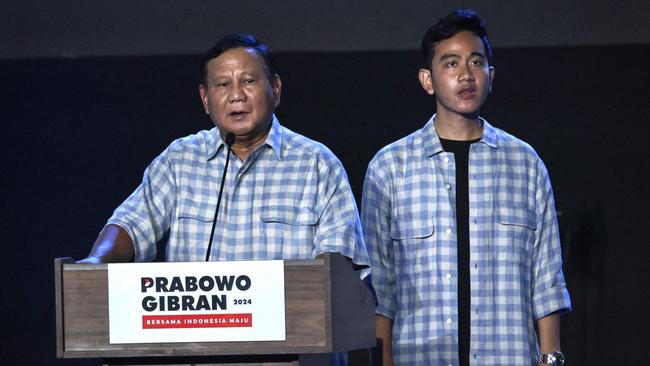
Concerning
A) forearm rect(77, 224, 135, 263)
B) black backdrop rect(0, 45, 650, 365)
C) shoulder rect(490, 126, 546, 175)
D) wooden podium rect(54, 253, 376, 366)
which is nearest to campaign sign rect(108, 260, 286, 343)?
wooden podium rect(54, 253, 376, 366)

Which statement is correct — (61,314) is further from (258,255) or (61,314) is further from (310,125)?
(310,125)

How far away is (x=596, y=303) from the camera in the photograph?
443 cm

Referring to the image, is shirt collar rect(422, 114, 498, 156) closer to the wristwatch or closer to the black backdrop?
the wristwatch

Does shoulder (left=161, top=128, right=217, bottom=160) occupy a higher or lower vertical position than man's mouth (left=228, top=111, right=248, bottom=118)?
lower

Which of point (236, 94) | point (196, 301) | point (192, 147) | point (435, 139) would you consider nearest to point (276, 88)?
point (236, 94)

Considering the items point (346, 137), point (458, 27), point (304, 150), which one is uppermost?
point (458, 27)

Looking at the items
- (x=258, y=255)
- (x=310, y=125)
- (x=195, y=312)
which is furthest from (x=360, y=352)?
(x=195, y=312)

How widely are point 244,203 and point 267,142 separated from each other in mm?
188

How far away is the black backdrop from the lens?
4.38m

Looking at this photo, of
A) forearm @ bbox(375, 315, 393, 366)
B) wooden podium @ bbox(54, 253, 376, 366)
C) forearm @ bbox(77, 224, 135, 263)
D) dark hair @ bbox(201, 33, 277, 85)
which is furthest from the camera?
forearm @ bbox(375, 315, 393, 366)

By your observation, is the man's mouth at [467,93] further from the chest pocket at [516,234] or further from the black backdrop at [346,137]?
the black backdrop at [346,137]

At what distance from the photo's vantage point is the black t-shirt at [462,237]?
123 inches

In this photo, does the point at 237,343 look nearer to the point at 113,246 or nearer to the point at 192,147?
the point at 113,246

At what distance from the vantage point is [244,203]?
2.93 m
